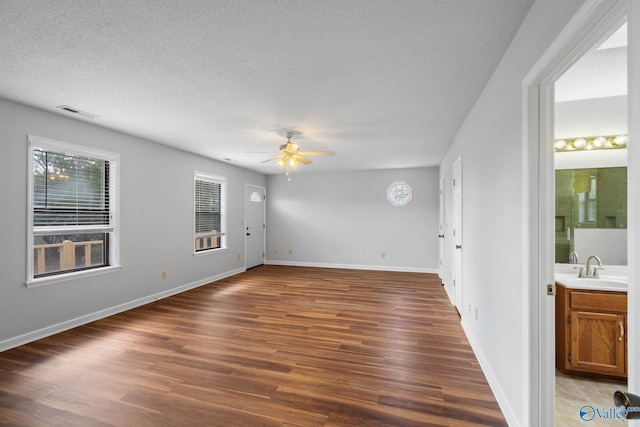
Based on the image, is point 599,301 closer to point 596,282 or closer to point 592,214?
point 596,282

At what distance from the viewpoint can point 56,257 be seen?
311 cm

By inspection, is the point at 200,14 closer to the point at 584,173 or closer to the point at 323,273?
the point at 584,173

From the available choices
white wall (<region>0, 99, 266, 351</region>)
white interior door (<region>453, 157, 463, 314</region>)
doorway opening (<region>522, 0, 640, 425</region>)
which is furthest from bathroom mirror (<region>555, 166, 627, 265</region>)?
white wall (<region>0, 99, 266, 351</region>)

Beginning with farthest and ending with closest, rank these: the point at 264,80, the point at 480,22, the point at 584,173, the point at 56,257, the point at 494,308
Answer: the point at 56,257 → the point at 584,173 → the point at 264,80 → the point at 494,308 → the point at 480,22

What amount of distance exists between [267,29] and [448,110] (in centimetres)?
208

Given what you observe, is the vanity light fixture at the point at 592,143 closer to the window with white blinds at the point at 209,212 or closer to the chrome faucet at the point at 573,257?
the chrome faucet at the point at 573,257

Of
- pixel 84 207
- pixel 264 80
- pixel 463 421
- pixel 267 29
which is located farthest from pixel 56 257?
pixel 463 421

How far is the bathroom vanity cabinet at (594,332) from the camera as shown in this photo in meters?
2.05

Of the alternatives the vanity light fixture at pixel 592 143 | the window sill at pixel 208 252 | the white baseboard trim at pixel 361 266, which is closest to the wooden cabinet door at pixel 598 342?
the vanity light fixture at pixel 592 143

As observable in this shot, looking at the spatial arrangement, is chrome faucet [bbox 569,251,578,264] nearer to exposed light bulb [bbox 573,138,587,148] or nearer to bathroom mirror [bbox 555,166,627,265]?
bathroom mirror [bbox 555,166,627,265]

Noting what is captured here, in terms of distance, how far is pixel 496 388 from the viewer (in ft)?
6.43

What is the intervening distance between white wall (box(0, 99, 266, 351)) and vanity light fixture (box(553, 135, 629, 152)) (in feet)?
16.6

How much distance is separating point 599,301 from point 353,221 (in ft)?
16.2

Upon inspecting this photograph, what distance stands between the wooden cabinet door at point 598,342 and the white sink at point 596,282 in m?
0.20
